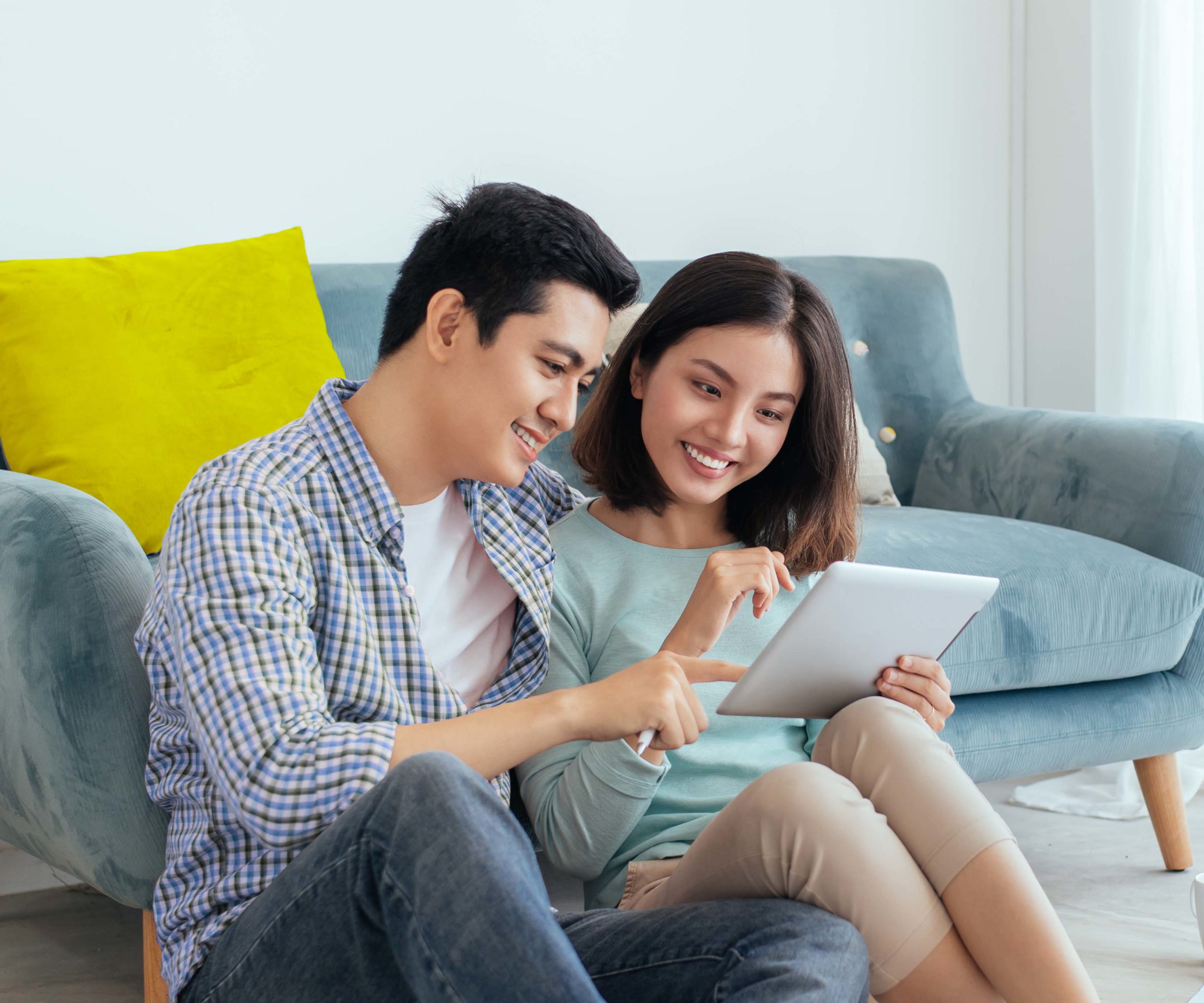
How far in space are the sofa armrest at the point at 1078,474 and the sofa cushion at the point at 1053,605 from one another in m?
0.08

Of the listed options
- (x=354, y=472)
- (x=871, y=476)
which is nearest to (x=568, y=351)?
(x=354, y=472)

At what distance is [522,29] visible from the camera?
210cm

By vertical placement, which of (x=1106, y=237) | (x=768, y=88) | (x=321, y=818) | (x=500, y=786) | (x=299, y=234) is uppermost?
(x=768, y=88)

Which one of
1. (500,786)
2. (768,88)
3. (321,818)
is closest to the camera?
(321,818)

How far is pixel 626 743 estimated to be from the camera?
97cm

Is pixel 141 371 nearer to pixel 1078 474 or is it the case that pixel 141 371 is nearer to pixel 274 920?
pixel 274 920

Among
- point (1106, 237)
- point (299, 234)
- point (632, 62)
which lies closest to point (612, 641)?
point (299, 234)

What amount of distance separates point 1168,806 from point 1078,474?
1.62 feet

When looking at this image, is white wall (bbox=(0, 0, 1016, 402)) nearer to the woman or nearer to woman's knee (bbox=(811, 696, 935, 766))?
the woman

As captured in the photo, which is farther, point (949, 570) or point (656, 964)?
point (949, 570)

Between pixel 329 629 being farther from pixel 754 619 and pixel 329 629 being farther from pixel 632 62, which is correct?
pixel 632 62

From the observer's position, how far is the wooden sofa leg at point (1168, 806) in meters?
1.66

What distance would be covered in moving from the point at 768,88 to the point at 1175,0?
80 centimetres

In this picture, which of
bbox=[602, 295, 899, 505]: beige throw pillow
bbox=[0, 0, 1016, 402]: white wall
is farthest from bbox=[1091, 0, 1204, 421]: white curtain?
bbox=[602, 295, 899, 505]: beige throw pillow
